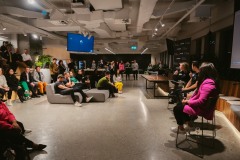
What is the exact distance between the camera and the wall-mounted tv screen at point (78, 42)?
9117mm

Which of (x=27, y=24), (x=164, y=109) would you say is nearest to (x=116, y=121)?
(x=164, y=109)

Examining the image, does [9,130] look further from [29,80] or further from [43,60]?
[43,60]

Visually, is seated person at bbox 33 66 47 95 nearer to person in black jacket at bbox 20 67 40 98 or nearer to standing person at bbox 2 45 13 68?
person in black jacket at bbox 20 67 40 98

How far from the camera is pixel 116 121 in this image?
4.51 m

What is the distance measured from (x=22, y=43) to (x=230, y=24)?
11418 mm

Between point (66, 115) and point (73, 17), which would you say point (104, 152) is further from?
point (73, 17)

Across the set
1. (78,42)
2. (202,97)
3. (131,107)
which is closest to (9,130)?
(202,97)

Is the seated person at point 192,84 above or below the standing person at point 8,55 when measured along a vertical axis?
below

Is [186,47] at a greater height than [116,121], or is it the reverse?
[186,47]

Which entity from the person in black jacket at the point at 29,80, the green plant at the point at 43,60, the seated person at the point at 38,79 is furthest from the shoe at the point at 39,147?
the green plant at the point at 43,60

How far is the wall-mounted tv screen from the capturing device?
9.12 meters

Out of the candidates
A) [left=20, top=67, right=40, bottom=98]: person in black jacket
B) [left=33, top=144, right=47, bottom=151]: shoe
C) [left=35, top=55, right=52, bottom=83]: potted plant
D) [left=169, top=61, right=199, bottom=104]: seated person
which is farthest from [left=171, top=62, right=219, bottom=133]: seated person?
[left=35, top=55, right=52, bottom=83]: potted plant

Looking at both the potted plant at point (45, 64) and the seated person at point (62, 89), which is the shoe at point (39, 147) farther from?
the potted plant at point (45, 64)

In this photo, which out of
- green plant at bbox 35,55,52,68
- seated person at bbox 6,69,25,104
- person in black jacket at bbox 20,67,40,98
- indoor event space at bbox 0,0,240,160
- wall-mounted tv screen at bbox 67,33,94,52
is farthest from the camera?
green plant at bbox 35,55,52,68
